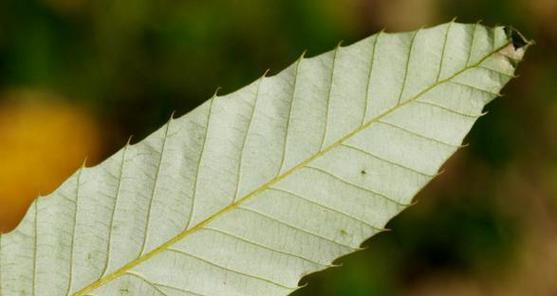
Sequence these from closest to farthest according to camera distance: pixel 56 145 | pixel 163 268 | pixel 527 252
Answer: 1. pixel 163 268
2. pixel 56 145
3. pixel 527 252

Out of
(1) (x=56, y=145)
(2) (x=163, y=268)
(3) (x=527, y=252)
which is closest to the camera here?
(2) (x=163, y=268)

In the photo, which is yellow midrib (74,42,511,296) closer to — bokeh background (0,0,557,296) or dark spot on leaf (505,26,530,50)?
dark spot on leaf (505,26,530,50)

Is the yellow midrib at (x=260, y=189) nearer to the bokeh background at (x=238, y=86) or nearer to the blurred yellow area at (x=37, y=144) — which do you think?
the bokeh background at (x=238, y=86)

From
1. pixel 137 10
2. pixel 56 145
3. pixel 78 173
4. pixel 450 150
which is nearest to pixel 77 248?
pixel 78 173

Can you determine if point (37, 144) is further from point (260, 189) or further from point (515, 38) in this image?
point (515, 38)

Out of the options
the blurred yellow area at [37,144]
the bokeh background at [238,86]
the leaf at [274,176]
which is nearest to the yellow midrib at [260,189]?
the leaf at [274,176]

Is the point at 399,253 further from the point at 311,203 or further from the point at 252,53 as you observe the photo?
the point at 311,203
